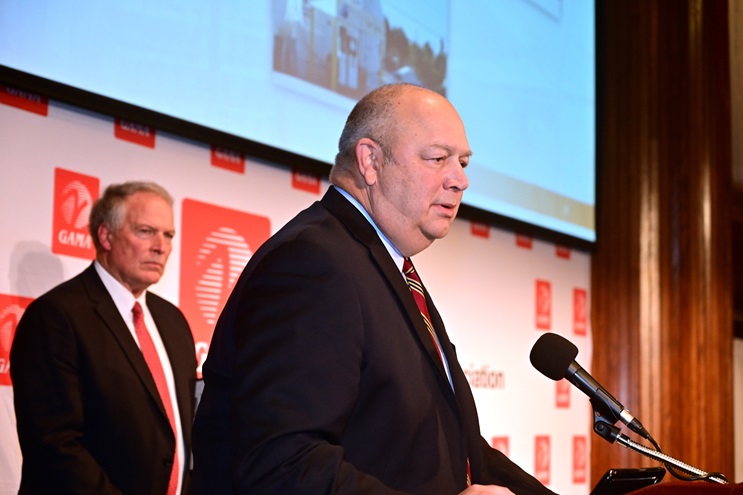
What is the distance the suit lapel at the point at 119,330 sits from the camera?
294 centimetres

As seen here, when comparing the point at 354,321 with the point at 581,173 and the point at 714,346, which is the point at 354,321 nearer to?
the point at 581,173

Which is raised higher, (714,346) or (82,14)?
(82,14)

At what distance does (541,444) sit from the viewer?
16.6 ft

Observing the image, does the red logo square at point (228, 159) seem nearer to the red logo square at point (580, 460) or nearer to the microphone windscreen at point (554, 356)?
the microphone windscreen at point (554, 356)

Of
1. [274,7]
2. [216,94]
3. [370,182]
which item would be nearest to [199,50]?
[216,94]

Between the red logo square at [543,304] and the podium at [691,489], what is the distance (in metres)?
3.54

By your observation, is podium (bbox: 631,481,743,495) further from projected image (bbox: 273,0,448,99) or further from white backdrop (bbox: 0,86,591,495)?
projected image (bbox: 273,0,448,99)

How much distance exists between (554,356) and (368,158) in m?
0.58

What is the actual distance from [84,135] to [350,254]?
170 cm

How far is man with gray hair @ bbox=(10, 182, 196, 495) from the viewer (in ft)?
8.78

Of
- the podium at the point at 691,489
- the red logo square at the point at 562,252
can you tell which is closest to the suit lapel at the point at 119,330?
the podium at the point at 691,489

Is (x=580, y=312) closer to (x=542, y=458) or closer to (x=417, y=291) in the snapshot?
(x=542, y=458)

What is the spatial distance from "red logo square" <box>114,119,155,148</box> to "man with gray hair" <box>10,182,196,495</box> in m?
0.25

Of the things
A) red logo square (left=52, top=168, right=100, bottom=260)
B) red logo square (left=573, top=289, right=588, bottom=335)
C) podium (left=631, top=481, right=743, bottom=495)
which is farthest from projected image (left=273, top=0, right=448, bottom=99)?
podium (left=631, top=481, right=743, bottom=495)
